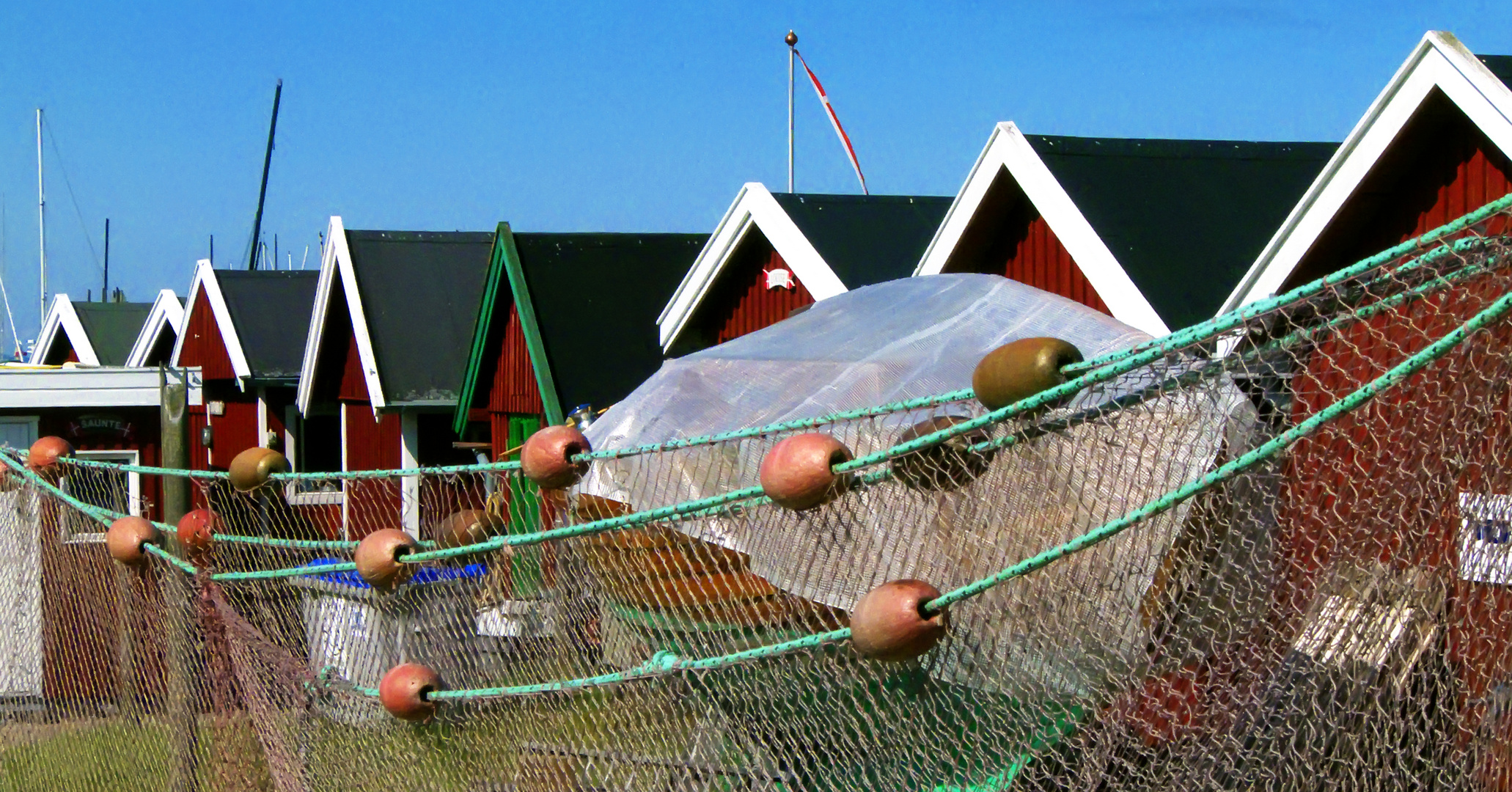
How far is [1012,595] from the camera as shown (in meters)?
2.87

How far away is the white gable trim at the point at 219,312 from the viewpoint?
684 inches

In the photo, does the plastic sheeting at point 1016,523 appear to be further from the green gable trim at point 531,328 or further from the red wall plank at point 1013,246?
the green gable trim at point 531,328

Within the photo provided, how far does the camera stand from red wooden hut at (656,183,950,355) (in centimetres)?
1016

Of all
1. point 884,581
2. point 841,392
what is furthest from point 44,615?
point 884,581

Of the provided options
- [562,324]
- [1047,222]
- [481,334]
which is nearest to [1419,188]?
[1047,222]

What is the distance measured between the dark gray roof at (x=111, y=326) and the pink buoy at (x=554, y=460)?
22.8 m

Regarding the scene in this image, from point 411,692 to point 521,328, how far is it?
9.07 metres

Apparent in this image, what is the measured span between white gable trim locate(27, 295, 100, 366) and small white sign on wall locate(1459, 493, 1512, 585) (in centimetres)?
2486

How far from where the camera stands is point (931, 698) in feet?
9.98

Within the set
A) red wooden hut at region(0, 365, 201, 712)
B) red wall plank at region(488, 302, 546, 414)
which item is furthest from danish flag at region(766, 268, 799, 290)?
red wooden hut at region(0, 365, 201, 712)

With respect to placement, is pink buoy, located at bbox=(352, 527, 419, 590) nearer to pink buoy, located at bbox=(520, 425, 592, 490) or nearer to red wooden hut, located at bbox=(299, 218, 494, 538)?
pink buoy, located at bbox=(520, 425, 592, 490)

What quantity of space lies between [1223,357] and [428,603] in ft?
8.26

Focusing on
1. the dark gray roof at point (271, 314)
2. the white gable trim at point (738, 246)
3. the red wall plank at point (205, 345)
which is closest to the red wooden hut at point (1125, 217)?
the white gable trim at point (738, 246)

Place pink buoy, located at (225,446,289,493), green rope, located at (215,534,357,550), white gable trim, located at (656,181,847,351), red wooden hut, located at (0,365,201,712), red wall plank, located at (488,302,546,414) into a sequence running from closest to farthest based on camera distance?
green rope, located at (215,534,357,550) → pink buoy, located at (225,446,289,493) → red wooden hut, located at (0,365,201,712) → white gable trim, located at (656,181,847,351) → red wall plank, located at (488,302,546,414)
